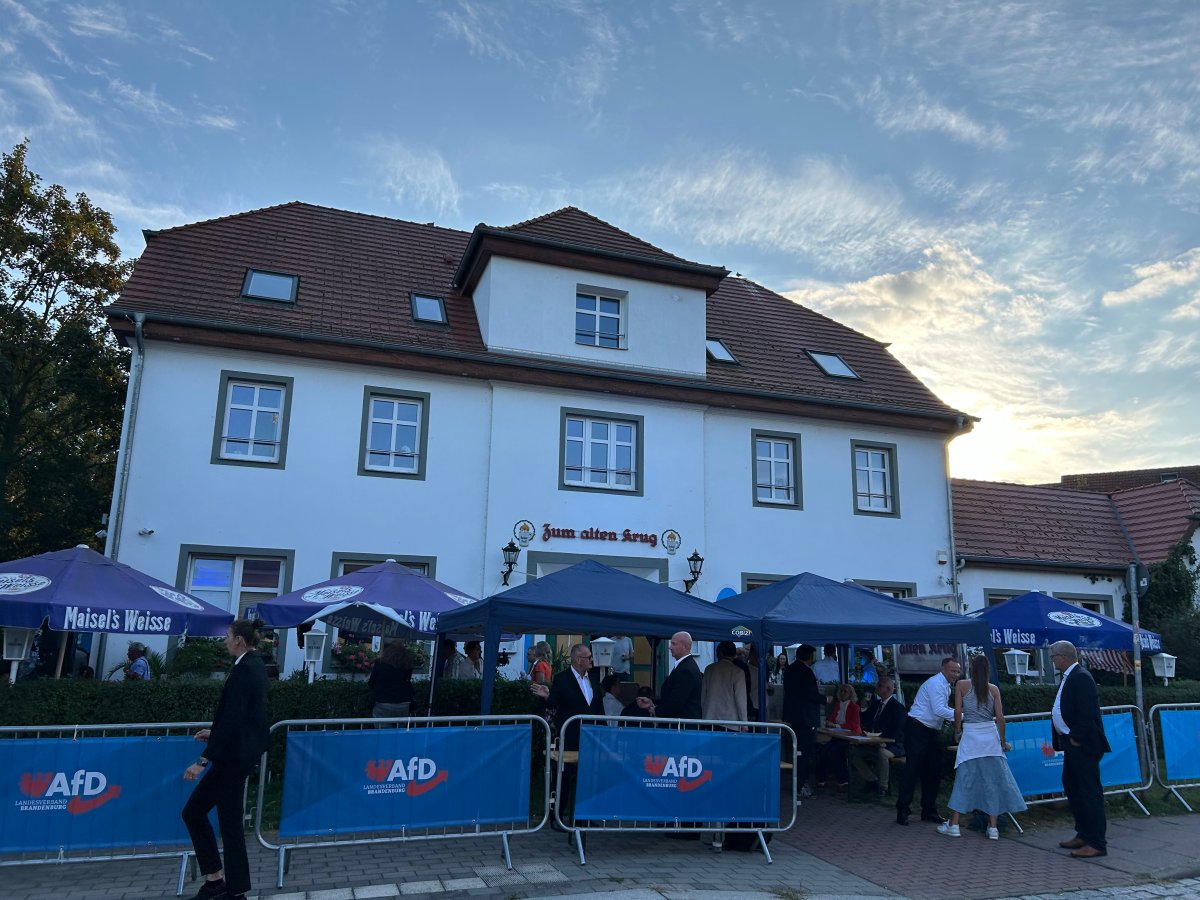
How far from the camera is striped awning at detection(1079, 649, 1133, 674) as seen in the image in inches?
747

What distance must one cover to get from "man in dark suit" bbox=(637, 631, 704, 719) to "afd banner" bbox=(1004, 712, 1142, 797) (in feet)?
11.7

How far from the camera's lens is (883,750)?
37.6 feet

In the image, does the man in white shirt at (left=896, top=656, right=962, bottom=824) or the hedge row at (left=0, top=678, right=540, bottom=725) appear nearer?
the hedge row at (left=0, top=678, right=540, bottom=725)

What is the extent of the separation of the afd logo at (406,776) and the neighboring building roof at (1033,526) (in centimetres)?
1560

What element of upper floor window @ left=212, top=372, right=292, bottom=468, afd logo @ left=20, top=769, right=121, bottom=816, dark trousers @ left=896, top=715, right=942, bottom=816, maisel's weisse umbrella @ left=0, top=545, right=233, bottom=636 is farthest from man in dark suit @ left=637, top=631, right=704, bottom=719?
upper floor window @ left=212, top=372, right=292, bottom=468

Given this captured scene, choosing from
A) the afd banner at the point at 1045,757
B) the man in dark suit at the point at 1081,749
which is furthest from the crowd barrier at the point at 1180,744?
the man in dark suit at the point at 1081,749

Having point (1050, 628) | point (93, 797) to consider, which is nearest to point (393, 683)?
point (93, 797)

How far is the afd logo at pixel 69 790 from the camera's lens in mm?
6461

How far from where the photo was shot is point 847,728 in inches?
465

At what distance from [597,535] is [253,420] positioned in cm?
616

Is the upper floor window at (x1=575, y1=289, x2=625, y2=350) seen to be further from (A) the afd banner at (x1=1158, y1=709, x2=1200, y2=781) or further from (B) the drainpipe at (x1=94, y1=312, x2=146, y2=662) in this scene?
(A) the afd banner at (x1=1158, y1=709, x2=1200, y2=781)

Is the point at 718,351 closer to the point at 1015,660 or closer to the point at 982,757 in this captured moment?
the point at 1015,660

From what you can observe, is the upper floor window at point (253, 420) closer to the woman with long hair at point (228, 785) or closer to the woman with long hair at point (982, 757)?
the woman with long hair at point (228, 785)

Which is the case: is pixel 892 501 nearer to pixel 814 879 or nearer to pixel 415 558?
pixel 415 558
